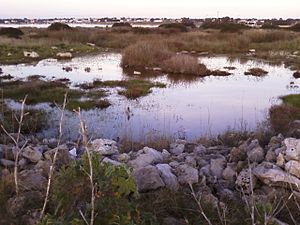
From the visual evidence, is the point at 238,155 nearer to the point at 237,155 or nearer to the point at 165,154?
the point at 237,155

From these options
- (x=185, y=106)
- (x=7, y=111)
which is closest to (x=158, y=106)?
(x=185, y=106)

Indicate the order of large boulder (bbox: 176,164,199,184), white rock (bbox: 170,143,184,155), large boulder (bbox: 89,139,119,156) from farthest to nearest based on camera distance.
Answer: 1. white rock (bbox: 170,143,184,155)
2. large boulder (bbox: 89,139,119,156)
3. large boulder (bbox: 176,164,199,184)

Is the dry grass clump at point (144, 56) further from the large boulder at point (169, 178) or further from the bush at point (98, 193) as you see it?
the bush at point (98, 193)

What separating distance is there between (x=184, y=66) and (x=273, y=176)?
19.5 m

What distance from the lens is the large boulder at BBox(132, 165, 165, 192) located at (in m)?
5.97

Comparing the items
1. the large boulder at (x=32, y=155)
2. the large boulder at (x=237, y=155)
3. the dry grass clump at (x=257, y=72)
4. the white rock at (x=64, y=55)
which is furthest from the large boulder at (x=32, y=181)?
the white rock at (x=64, y=55)

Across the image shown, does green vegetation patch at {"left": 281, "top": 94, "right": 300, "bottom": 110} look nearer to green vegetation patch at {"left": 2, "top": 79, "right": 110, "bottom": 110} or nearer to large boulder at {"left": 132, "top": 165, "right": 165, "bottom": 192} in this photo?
green vegetation patch at {"left": 2, "top": 79, "right": 110, "bottom": 110}

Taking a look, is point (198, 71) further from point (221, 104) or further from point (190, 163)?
point (190, 163)

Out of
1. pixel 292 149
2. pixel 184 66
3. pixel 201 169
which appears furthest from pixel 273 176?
pixel 184 66

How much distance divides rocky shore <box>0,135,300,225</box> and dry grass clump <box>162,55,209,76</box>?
17.3m

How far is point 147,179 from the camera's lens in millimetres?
6062

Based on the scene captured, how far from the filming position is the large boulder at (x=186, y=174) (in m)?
6.69

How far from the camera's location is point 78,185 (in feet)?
13.1

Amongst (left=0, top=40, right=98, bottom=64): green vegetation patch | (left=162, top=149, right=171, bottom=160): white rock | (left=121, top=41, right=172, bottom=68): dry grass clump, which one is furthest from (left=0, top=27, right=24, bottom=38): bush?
(left=162, top=149, right=171, bottom=160): white rock
